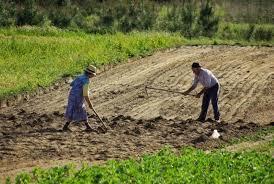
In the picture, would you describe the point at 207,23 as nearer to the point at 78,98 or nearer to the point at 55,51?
the point at 55,51

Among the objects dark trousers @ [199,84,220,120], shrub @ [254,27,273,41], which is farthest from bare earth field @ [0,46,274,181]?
shrub @ [254,27,273,41]

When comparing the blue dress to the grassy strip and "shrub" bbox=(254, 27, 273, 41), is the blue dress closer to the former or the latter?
the grassy strip

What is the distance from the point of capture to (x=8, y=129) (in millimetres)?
15953

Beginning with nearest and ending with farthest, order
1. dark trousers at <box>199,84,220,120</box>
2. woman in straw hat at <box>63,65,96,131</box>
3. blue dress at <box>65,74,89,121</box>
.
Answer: woman in straw hat at <box>63,65,96,131</box>
blue dress at <box>65,74,89,121</box>
dark trousers at <box>199,84,220,120</box>

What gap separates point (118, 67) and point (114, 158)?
1180cm

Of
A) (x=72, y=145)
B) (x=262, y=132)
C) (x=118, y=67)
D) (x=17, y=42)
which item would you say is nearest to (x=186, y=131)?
(x=262, y=132)

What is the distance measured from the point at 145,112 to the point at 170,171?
766 centimetres

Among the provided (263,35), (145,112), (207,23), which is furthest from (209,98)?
(207,23)

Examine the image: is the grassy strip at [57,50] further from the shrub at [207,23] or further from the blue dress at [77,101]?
the blue dress at [77,101]

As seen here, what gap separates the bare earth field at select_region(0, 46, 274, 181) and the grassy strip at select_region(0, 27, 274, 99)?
765mm

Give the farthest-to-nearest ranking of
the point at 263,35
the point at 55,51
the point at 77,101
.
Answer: the point at 263,35, the point at 55,51, the point at 77,101

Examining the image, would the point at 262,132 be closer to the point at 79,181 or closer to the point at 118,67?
the point at 79,181

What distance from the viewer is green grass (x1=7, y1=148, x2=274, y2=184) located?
1066cm

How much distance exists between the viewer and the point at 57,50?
84.2ft
